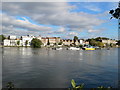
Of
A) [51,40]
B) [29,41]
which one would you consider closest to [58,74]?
[29,41]

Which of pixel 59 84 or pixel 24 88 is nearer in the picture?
pixel 24 88

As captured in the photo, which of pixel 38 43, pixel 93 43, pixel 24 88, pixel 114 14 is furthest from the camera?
pixel 93 43

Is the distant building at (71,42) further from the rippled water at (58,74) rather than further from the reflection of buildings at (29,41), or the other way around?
the rippled water at (58,74)

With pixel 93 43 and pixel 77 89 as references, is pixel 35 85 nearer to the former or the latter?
pixel 77 89

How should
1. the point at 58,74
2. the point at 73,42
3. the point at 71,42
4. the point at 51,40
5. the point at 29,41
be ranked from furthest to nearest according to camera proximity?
the point at 73,42, the point at 71,42, the point at 51,40, the point at 29,41, the point at 58,74

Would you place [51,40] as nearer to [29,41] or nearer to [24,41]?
[29,41]

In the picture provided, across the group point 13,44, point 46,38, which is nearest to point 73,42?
point 46,38

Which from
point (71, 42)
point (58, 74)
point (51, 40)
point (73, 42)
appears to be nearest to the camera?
point (58, 74)

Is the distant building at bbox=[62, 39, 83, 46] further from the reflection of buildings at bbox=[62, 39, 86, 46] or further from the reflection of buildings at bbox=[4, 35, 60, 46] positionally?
the reflection of buildings at bbox=[4, 35, 60, 46]

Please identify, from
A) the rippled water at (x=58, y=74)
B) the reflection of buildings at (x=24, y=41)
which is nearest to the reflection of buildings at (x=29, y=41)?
the reflection of buildings at (x=24, y=41)

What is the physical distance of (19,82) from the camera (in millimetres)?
11258

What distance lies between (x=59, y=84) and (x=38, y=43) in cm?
7917

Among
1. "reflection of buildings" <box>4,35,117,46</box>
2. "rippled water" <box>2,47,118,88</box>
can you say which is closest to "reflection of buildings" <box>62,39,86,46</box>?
"reflection of buildings" <box>4,35,117,46</box>

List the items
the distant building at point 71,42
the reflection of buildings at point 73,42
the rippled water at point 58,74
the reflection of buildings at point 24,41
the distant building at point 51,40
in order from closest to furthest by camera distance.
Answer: the rippled water at point 58,74, the reflection of buildings at point 24,41, the distant building at point 51,40, the reflection of buildings at point 73,42, the distant building at point 71,42
